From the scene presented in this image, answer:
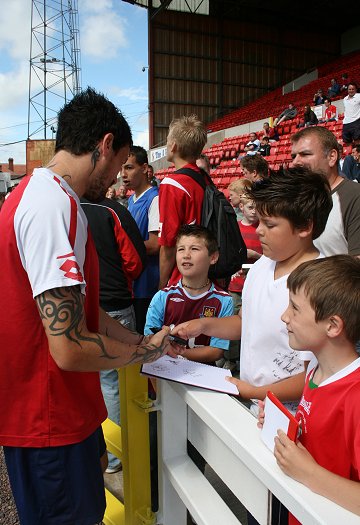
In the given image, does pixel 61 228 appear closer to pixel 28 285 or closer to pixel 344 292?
pixel 28 285

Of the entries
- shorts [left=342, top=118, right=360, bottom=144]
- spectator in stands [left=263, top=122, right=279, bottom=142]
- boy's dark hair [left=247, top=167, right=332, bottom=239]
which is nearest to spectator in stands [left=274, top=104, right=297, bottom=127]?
spectator in stands [left=263, top=122, right=279, bottom=142]

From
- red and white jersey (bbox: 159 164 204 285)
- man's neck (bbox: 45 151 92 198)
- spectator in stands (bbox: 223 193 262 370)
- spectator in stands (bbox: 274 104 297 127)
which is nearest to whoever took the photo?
man's neck (bbox: 45 151 92 198)

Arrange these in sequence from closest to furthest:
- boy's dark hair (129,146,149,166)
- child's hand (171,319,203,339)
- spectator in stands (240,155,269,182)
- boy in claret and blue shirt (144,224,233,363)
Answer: child's hand (171,319,203,339)
boy in claret and blue shirt (144,224,233,363)
boy's dark hair (129,146,149,166)
spectator in stands (240,155,269,182)

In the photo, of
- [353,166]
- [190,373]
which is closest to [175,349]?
[190,373]

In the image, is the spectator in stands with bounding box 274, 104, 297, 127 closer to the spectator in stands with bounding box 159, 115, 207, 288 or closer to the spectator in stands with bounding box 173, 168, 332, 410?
the spectator in stands with bounding box 159, 115, 207, 288

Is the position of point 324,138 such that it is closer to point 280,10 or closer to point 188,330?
point 188,330

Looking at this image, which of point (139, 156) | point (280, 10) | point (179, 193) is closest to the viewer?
point (179, 193)

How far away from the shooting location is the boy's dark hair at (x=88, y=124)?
1.40 meters

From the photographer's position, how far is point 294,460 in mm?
993

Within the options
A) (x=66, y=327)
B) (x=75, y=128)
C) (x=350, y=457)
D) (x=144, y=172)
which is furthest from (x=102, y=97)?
(x=144, y=172)

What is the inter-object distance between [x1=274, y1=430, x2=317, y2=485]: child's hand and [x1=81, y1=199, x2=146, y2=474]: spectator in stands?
1786mm

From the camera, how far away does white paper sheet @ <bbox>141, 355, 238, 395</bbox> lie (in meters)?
1.46

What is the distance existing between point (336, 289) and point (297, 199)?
462mm

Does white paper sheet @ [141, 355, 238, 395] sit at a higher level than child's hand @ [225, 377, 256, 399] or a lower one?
higher
